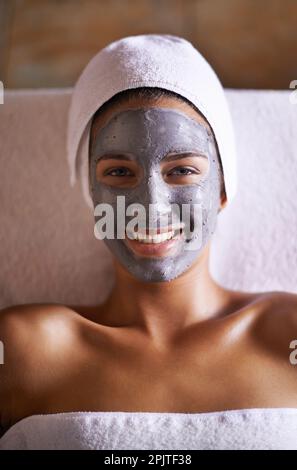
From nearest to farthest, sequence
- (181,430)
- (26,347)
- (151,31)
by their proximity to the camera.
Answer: (181,430) → (26,347) → (151,31)

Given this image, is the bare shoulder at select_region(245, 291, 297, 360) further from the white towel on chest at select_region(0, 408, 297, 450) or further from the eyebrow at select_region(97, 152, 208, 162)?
the eyebrow at select_region(97, 152, 208, 162)

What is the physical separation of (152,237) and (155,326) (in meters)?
0.19

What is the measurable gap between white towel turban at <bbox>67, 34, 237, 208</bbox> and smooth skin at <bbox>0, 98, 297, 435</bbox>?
29 millimetres

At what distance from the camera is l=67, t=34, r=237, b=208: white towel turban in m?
1.09

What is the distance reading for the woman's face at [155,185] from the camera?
1072mm

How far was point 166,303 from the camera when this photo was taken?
1188mm

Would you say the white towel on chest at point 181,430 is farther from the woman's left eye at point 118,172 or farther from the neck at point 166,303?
the woman's left eye at point 118,172

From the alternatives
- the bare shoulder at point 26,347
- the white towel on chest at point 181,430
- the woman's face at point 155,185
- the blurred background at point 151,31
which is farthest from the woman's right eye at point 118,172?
the blurred background at point 151,31

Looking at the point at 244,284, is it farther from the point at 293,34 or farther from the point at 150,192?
the point at 293,34

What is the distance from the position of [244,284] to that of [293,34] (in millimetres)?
943

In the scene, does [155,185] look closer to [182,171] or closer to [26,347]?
[182,171]

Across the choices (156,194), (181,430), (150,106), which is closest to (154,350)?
(181,430)

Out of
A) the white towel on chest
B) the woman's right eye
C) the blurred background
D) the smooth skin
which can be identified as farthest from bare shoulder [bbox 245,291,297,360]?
the blurred background

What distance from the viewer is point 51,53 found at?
1993mm
